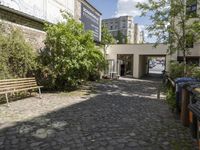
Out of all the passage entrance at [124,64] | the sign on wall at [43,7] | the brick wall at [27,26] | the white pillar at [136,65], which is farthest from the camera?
the passage entrance at [124,64]

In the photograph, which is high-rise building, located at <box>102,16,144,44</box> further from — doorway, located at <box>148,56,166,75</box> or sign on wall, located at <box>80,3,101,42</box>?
sign on wall, located at <box>80,3,101,42</box>

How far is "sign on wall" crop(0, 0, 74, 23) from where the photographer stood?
10.8 metres

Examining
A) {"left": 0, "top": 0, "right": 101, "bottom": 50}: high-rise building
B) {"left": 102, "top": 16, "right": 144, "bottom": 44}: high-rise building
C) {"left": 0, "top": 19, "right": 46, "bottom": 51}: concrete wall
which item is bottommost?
{"left": 0, "top": 19, "right": 46, "bottom": 51}: concrete wall

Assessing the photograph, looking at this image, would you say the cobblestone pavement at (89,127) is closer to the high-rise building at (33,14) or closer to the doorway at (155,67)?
the high-rise building at (33,14)

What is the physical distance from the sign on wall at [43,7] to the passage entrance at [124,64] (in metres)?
10.4

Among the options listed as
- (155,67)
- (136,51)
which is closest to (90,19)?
(136,51)

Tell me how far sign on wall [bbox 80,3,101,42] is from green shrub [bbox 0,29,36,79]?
9.47m

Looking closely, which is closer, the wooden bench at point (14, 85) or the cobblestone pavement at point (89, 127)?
the cobblestone pavement at point (89, 127)

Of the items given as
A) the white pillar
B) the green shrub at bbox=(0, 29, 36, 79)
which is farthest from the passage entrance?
the green shrub at bbox=(0, 29, 36, 79)

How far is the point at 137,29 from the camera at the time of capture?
325 ft

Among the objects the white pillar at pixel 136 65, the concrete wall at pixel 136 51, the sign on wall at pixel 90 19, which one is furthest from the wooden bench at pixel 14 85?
the white pillar at pixel 136 65

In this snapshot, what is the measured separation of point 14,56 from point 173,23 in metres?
10.6

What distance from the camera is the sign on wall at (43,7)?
10.8m

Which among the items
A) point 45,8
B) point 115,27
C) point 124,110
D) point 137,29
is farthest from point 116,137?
point 137,29
